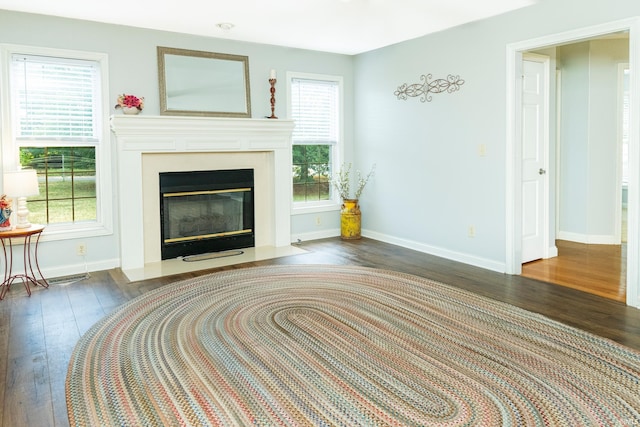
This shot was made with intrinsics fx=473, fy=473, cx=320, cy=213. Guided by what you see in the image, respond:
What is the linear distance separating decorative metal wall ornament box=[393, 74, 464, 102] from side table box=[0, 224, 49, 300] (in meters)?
3.99

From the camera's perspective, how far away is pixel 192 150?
500 cm

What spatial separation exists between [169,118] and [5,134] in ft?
4.65

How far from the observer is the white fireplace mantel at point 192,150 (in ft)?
15.2

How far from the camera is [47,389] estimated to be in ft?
7.68

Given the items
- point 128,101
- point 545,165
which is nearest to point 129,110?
point 128,101

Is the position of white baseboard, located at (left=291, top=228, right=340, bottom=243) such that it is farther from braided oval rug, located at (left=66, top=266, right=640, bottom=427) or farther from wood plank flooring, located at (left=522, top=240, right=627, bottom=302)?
wood plank flooring, located at (left=522, top=240, right=627, bottom=302)

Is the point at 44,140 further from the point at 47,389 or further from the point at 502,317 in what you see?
the point at 502,317

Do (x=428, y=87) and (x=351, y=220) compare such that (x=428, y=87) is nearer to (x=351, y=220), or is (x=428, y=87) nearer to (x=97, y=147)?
(x=351, y=220)

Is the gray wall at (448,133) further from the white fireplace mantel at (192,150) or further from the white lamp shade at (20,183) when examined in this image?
the white lamp shade at (20,183)

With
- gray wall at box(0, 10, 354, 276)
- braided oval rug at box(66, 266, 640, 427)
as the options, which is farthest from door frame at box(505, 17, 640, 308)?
gray wall at box(0, 10, 354, 276)

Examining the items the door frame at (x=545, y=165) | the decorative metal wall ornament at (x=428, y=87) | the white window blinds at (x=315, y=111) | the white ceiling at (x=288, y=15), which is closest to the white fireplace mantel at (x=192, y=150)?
the white window blinds at (x=315, y=111)

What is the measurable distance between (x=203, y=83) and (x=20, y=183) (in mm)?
2067

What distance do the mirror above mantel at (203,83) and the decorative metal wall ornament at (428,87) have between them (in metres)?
A: 1.80

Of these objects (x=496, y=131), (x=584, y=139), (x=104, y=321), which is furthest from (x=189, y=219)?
(x=584, y=139)
